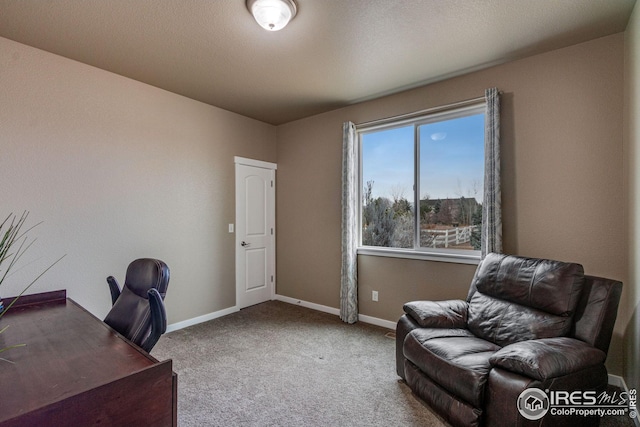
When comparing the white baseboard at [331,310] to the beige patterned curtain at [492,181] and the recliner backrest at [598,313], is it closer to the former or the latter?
the beige patterned curtain at [492,181]

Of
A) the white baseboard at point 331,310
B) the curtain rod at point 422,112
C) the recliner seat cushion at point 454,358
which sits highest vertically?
the curtain rod at point 422,112

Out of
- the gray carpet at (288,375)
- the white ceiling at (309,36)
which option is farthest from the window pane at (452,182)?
the gray carpet at (288,375)

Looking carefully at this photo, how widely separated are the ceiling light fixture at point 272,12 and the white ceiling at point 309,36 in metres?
0.09

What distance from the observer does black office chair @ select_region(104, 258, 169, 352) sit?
5.35 ft

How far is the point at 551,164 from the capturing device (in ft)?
8.82

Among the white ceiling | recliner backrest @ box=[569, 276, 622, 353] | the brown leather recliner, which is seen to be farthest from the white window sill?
the white ceiling

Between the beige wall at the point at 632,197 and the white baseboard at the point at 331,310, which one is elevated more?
the beige wall at the point at 632,197

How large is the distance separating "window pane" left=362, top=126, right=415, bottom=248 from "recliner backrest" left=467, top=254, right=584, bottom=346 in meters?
1.18

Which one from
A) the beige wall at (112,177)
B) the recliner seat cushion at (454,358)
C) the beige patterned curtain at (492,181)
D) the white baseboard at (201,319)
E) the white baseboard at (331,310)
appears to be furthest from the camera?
the white baseboard at (331,310)

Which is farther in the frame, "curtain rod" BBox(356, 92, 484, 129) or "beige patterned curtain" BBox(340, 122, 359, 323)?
"beige patterned curtain" BBox(340, 122, 359, 323)

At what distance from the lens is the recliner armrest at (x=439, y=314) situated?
241 cm

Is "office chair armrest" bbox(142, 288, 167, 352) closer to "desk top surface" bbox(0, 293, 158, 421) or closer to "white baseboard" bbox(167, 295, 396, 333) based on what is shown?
"desk top surface" bbox(0, 293, 158, 421)

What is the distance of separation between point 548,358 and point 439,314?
844mm

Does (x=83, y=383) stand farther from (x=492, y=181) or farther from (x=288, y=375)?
(x=492, y=181)
